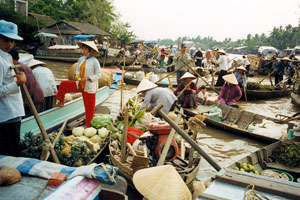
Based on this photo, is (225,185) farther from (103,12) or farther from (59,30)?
(103,12)

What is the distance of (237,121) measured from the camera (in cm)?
710

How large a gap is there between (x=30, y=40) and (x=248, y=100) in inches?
715

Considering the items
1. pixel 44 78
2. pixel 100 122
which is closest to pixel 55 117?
pixel 44 78

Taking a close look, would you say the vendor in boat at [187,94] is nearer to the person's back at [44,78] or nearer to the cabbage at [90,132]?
the cabbage at [90,132]

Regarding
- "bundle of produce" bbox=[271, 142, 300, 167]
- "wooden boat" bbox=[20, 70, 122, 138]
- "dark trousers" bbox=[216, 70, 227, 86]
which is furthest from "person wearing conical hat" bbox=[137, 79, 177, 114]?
"dark trousers" bbox=[216, 70, 227, 86]

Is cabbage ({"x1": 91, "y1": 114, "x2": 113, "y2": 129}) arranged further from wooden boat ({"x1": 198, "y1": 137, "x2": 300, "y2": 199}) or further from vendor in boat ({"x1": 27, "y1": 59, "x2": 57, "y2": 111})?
wooden boat ({"x1": 198, "y1": 137, "x2": 300, "y2": 199})

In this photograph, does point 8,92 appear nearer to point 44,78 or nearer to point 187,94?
point 44,78

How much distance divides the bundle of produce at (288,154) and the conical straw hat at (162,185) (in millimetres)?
3083

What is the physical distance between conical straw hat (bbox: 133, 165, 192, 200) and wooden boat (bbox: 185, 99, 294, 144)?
426 cm

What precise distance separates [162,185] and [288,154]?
3.36 meters

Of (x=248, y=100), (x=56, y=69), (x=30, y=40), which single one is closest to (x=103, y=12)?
(x=30, y=40)

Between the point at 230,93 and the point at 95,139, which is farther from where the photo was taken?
the point at 230,93

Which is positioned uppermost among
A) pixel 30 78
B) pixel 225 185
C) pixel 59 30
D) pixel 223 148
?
pixel 59 30

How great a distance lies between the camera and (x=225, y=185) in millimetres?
2553
